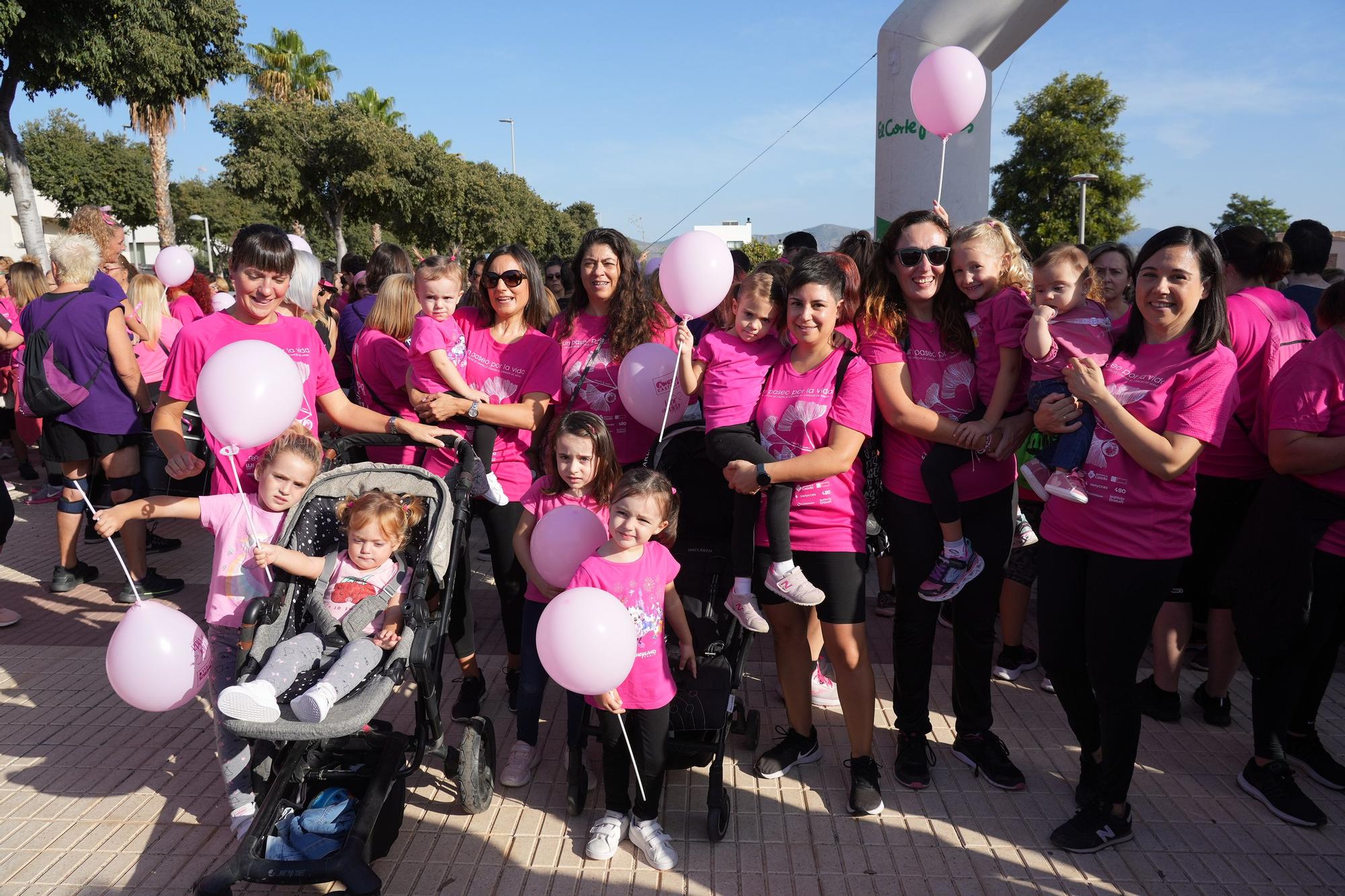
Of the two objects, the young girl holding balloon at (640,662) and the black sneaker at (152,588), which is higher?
the young girl holding balloon at (640,662)

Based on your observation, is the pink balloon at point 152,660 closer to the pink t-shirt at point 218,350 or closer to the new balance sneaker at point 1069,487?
the pink t-shirt at point 218,350

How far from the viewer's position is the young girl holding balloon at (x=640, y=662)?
2738 mm

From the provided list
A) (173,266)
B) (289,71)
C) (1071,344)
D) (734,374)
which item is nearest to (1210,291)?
(1071,344)

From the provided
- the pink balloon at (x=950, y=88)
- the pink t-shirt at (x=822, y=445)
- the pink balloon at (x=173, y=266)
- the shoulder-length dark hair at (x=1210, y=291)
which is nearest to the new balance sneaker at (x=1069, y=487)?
the shoulder-length dark hair at (x=1210, y=291)

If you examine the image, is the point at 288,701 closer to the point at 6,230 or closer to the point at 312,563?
the point at 312,563

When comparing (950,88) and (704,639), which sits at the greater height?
(950,88)

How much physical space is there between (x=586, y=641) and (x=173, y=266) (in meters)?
5.95

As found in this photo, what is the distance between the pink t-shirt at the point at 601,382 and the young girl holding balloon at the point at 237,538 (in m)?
1.09

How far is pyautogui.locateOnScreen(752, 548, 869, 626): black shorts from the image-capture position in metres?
2.98

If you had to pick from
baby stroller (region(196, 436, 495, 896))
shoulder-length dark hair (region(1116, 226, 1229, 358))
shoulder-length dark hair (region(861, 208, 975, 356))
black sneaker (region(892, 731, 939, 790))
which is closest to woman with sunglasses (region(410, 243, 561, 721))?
baby stroller (region(196, 436, 495, 896))

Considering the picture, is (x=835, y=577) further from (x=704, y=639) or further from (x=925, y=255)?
(x=925, y=255)

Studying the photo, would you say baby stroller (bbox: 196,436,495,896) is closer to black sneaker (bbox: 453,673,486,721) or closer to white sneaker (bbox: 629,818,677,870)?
black sneaker (bbox: 453,673,486,721)

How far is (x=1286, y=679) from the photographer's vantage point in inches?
122

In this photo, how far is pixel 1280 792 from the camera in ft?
9.96
